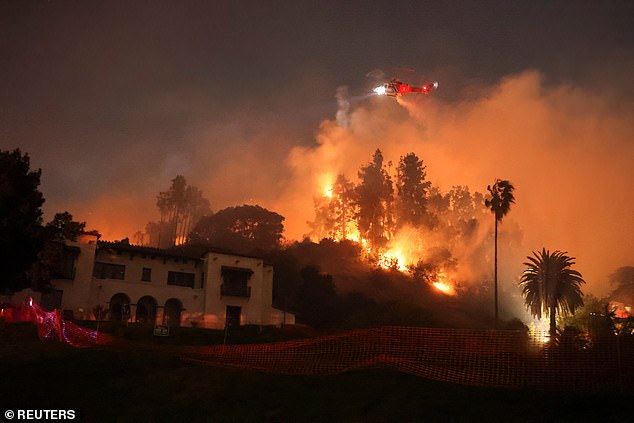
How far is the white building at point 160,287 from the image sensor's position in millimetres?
45812

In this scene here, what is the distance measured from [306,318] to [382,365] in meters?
42.1

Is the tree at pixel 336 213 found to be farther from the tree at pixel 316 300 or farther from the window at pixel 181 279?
the window at pixel 181 279

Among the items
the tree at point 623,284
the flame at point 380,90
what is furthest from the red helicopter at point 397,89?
the tree at point 623,284

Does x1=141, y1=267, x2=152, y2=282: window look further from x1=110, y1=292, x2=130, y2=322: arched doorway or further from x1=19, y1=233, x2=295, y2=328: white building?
x1=110, y1=292, x2=130, y2=322: arched doorway

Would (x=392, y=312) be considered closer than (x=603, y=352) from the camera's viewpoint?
No

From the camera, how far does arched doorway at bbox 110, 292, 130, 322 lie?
4822 cm

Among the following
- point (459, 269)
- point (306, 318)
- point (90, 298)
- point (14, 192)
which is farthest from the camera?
point (459, 269)

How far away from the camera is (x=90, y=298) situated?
46.5 meters

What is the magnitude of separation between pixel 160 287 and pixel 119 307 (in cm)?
415

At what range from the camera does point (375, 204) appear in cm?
11212

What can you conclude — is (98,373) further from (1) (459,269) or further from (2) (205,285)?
(1) (459,269)

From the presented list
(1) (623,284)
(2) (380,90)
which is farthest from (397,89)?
(1) (623,284)

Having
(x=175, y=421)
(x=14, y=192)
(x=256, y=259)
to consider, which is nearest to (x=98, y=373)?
(x=175, y=421)

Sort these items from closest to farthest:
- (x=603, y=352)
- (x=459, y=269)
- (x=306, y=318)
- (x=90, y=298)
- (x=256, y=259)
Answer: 1. (x=603, y=352)
2. (x=90, y=298)
3. (x=256, y=259)
4. (x=306, y=318)
5. (x=459, y=269)
